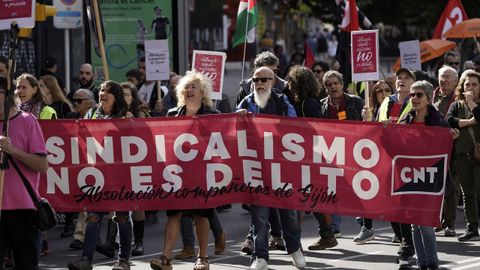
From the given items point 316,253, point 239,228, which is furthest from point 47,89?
point 316,253

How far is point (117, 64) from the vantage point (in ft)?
60.7

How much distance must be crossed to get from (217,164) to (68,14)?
1311cm

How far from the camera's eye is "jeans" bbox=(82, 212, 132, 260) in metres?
10.7

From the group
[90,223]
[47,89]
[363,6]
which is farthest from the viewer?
[363,6]

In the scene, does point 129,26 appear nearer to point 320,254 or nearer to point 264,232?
point 320,254

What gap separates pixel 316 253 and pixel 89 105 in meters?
2.89

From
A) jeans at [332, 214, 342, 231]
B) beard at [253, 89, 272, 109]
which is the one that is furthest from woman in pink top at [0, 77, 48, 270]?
jeans at [332, 214, 342, 231]

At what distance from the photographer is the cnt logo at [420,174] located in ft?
33.8

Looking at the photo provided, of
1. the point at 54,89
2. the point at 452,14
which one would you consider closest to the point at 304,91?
the point at 54,89

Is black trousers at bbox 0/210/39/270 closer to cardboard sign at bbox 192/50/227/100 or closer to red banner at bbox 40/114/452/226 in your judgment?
red banner at bbox 40/114/452/226

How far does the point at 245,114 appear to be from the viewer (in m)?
10.9

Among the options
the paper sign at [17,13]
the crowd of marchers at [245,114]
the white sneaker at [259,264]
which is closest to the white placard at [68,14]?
the crowd of marchers at [245,114]

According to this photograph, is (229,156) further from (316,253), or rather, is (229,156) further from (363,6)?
(363,6)

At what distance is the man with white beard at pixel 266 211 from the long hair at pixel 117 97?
1002mm
